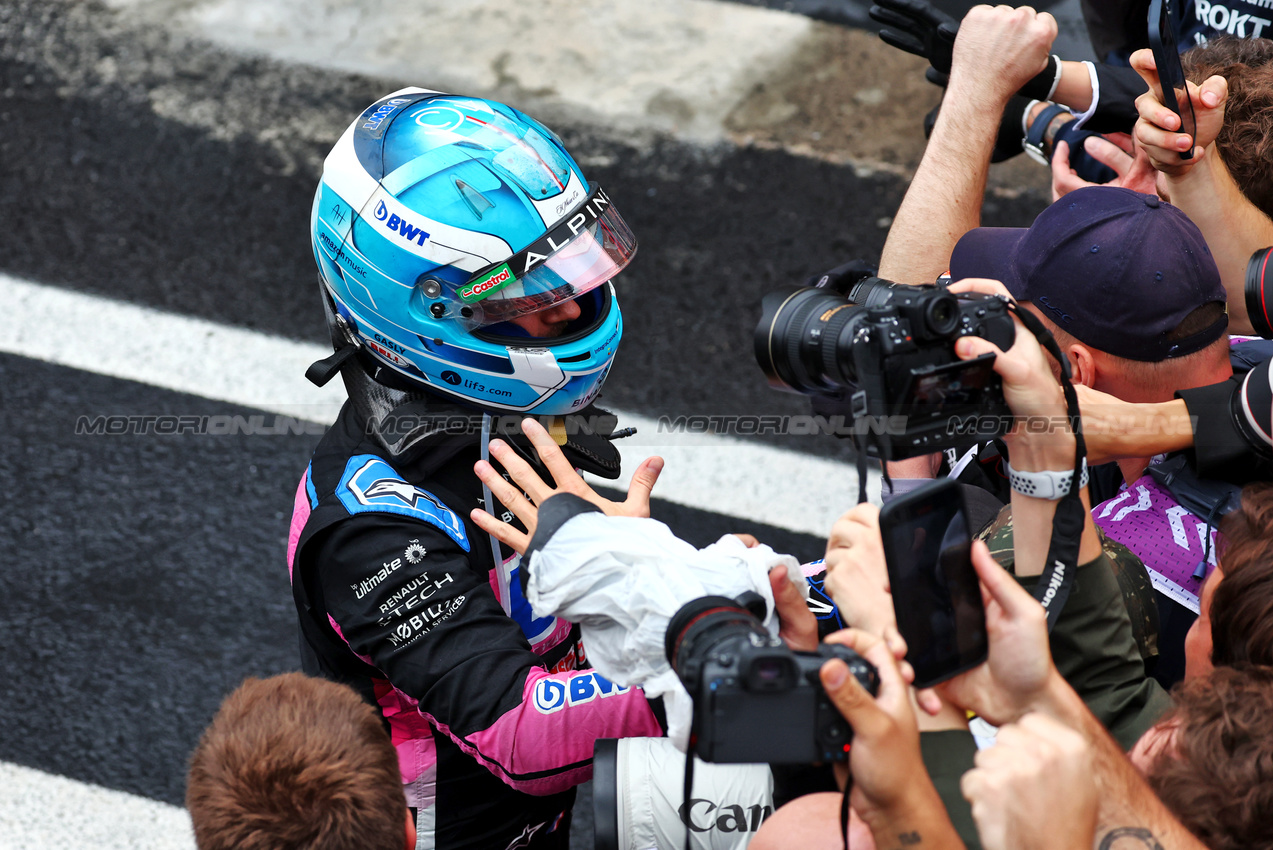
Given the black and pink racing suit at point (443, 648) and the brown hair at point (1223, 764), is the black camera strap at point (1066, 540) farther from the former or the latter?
the black and pink racing suit at point (443, 648)

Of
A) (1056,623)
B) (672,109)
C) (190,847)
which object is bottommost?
(190,847)

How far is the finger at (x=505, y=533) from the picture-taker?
202cm

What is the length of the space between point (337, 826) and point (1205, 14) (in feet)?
13.4

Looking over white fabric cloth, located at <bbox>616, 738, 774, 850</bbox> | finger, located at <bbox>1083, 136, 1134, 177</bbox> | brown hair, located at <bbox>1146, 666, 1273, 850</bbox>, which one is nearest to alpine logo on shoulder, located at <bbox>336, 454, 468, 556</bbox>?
white fabric cloth, located at <bbox>616, 738, 774, 850</bbox>

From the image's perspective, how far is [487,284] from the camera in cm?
257

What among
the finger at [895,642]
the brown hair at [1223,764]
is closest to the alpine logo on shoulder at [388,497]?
the finger at [895,642]

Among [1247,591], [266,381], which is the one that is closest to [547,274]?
[1247,591]

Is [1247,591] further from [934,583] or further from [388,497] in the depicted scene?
[388,497]

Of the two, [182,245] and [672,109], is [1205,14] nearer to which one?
[672,109]

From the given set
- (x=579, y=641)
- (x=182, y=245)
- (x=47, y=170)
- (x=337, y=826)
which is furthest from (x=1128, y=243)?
(x=47, y=170)

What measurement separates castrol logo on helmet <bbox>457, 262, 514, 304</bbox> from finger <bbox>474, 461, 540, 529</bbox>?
56cm

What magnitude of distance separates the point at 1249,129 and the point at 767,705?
8.24 feet

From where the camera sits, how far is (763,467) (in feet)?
15.7

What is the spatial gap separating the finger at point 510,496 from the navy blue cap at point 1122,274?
4.41 feet
